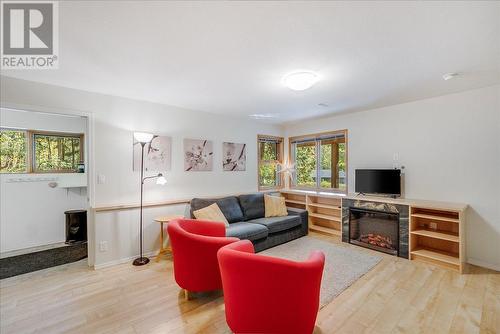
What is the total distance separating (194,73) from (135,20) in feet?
3.07

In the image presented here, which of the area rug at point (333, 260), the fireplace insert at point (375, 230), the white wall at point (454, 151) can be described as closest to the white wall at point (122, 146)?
the area rug at point (333, 260)

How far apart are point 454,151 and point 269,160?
3.48 m

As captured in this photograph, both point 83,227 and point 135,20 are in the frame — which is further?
point 83,227

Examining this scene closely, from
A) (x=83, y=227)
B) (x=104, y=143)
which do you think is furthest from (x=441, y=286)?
(x=83, y=227)

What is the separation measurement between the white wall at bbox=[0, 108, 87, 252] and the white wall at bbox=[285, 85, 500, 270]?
584 cm

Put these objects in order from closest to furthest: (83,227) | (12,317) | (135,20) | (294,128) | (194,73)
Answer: (135,20) → (12,317) → (194,73) → (83,227) → (294,128)

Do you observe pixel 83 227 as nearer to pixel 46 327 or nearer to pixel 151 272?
pixel 151 272

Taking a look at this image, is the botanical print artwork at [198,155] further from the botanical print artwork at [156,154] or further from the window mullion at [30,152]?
the window mullion at [30,152]

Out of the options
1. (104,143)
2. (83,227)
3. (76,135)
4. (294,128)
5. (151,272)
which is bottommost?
(151,272)

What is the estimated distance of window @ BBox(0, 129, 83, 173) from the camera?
3795 mm

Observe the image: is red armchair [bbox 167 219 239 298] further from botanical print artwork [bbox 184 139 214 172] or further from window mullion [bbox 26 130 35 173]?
window mullion [bbox 26 130 35 173]

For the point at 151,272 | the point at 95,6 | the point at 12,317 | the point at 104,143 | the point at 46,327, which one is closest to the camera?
the point at 95,6

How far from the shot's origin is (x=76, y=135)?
4.47 metres

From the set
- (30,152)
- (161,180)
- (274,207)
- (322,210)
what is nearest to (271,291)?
(161,180)
